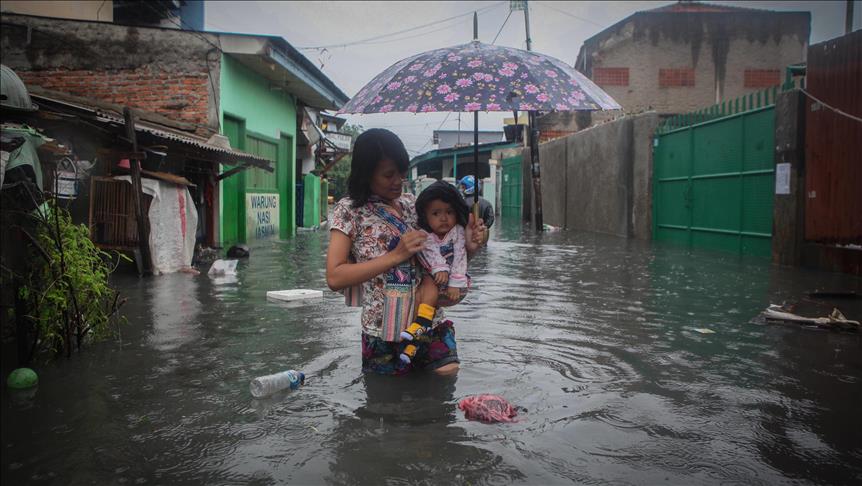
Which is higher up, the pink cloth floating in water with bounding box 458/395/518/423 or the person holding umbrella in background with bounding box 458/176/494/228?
the person holding umbrella in background with bounding box 458/176/494/228

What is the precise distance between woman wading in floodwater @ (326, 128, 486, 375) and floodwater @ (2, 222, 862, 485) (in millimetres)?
495

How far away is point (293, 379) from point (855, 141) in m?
8.15

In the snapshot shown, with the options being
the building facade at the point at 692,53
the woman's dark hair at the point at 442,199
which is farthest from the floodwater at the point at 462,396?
the building facade at the point at 692,53

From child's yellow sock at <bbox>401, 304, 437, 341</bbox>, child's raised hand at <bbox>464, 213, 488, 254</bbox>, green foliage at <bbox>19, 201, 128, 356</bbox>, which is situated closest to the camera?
child's yellow sock at <bbox>401, 304, 437, 341</bbox>

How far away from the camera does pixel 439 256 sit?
143 inches

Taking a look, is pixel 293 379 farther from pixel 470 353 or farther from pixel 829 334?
pixel 829 334

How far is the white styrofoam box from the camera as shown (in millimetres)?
7426

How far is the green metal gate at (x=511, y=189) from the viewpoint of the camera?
31.1m

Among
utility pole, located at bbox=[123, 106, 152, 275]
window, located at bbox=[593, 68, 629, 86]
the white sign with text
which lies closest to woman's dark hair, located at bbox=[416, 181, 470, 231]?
utility pole, located at bbox=[123, 106, 152, 275]

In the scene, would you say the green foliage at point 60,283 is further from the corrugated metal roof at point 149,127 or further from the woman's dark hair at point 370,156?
the corrugated metal roof at point 149,127

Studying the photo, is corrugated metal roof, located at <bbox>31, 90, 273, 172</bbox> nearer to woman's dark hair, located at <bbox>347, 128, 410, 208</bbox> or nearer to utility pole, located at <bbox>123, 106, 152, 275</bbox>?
utility pole, located at <bbox>123, 106, 152, 275</bbox>

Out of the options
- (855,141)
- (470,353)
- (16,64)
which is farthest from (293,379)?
(16,64)

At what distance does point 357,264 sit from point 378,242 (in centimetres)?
24

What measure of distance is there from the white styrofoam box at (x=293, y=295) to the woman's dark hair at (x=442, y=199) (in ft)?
13.1
